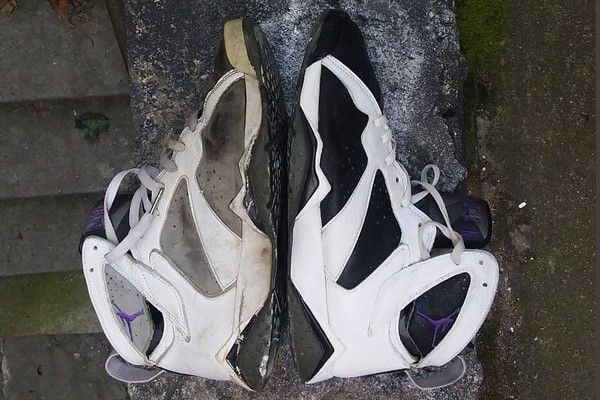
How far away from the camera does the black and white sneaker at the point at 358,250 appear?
131 centimetres

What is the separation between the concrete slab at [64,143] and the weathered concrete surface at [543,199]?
120cm

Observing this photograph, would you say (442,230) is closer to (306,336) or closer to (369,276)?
(369,276)

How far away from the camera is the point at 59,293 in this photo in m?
2.26

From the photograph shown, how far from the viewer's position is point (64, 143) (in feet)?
6.88

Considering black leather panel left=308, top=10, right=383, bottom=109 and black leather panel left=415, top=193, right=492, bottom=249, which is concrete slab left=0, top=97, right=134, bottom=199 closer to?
black leather panel left=308, top=10, right=383, bottom=109

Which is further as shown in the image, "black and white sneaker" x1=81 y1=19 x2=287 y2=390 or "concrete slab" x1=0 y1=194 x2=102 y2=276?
"concrete slab" x1=0 y1=194 x2=102 y2=276

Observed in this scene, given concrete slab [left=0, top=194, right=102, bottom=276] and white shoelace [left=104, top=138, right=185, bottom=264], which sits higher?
white shoelace [left=104, top=138, right=185, bottom=264]

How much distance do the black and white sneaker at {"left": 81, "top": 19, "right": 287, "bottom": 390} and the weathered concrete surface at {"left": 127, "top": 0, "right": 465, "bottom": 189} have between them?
0.17 m

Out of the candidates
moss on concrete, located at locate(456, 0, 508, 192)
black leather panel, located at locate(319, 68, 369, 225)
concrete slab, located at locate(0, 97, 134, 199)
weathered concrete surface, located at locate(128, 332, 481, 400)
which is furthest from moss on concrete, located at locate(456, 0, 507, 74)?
concrete slab, located at locate(0, 97, 134, 199)

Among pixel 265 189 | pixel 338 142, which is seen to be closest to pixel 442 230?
pixel 338 142

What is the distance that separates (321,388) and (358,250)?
1.58ft

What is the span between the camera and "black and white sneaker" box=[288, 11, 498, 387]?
1.31 m

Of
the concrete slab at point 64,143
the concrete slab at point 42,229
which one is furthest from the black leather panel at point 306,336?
the concrete slab at point 42,229

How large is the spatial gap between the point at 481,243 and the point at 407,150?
11.6 inches
